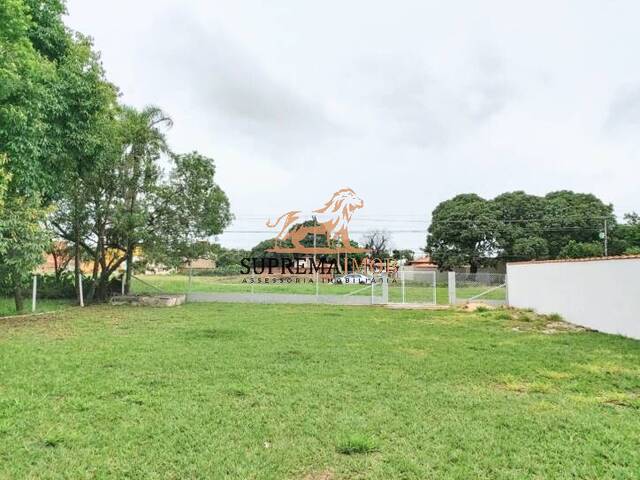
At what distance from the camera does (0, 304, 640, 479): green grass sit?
2678mm

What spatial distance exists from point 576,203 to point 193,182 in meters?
33.4

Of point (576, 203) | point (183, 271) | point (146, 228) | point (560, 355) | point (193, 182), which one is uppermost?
point (576, 203)

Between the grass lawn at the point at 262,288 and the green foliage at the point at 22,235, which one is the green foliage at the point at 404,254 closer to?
the grass lawn at the point at 262,288

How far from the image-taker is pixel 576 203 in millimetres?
34656

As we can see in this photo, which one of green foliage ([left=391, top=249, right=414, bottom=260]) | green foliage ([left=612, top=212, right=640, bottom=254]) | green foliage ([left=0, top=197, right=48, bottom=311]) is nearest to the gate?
green foliage ([left=0, top=197, right=48, bottom=311])

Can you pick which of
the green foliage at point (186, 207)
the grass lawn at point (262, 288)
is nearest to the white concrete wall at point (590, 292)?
the grass lawn at point (262, 288)

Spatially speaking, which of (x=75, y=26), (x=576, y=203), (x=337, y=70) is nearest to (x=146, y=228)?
(x=75, y=26)

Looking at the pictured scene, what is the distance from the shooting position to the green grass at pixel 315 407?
8.79 feet

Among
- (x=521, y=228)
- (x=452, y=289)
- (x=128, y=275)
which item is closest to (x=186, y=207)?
(x=128, y=275)

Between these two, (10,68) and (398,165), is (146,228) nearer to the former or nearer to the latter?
(10,68)

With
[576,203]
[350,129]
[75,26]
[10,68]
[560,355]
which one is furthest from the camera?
[576,203]

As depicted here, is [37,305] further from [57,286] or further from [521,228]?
[521,228]

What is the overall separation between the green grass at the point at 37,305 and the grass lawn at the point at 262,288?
2.66 metres

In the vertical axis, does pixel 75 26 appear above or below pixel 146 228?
above
